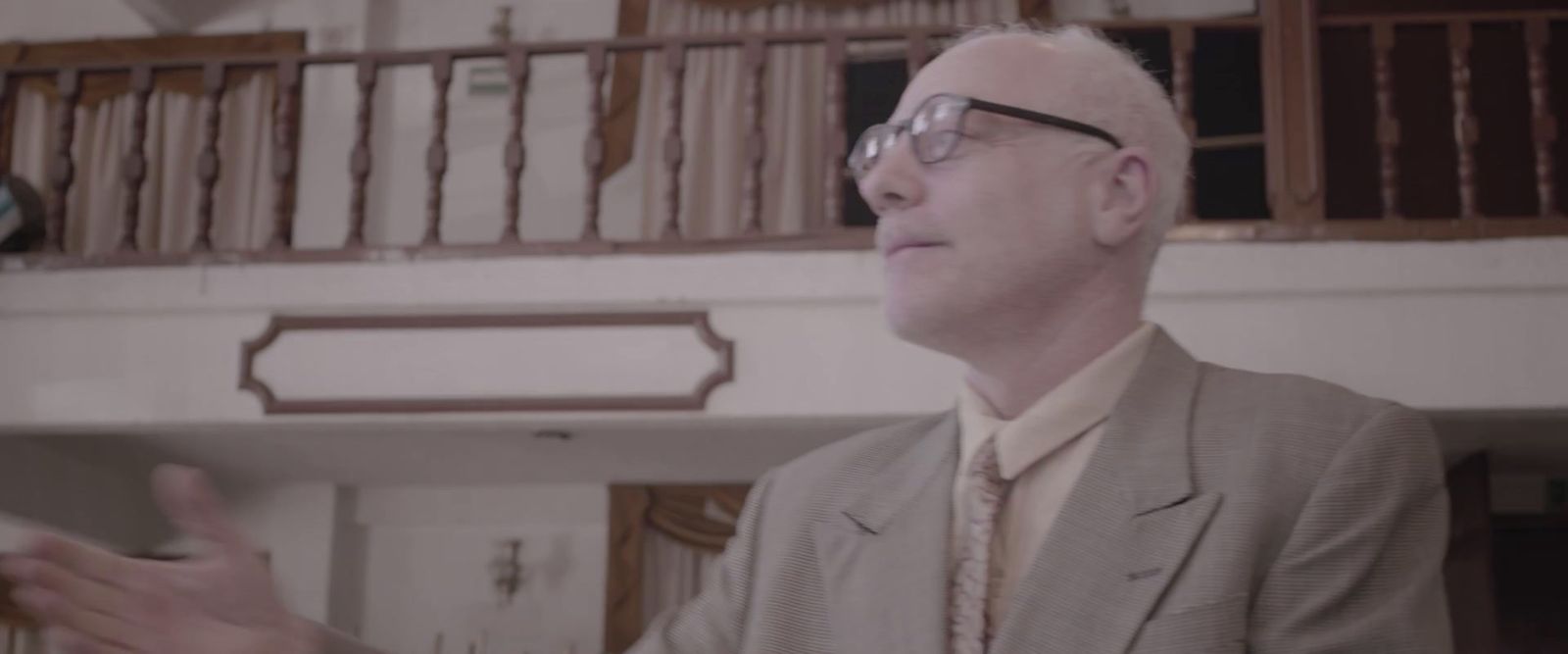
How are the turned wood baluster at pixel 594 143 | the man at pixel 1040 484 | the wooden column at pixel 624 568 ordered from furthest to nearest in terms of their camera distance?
the wooden column at pixel 624 568
the turned wood baluster at pixel 594 143
the man at pixel 1040 484

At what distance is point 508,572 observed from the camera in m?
7.06

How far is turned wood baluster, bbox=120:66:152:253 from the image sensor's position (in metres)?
5.13

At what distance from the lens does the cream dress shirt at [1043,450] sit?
131 cm

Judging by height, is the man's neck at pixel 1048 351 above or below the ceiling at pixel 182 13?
below

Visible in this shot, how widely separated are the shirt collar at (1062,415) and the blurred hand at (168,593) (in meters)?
0.59

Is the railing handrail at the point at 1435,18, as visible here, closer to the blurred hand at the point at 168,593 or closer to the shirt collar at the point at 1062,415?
the shirt collar at the point at 1062,415

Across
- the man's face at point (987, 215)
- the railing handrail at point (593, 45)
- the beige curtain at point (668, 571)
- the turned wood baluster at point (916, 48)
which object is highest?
the railing handrail at point (593, 45)

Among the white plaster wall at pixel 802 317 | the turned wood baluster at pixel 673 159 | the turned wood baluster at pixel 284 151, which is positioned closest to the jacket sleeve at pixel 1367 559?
the white plaster wall at pixel 802 317

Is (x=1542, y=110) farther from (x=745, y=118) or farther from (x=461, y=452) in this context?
(x=461, y=452)

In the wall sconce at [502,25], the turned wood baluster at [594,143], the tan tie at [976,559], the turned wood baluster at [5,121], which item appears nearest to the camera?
the tan tie at [976,559]

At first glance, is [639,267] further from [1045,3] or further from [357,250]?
[1045,3]

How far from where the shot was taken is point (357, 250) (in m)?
5.00

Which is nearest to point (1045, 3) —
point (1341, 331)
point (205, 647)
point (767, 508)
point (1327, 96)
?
point (1327, 96)

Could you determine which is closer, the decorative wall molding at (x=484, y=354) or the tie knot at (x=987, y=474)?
the tie knot at (x=987, y=474)
